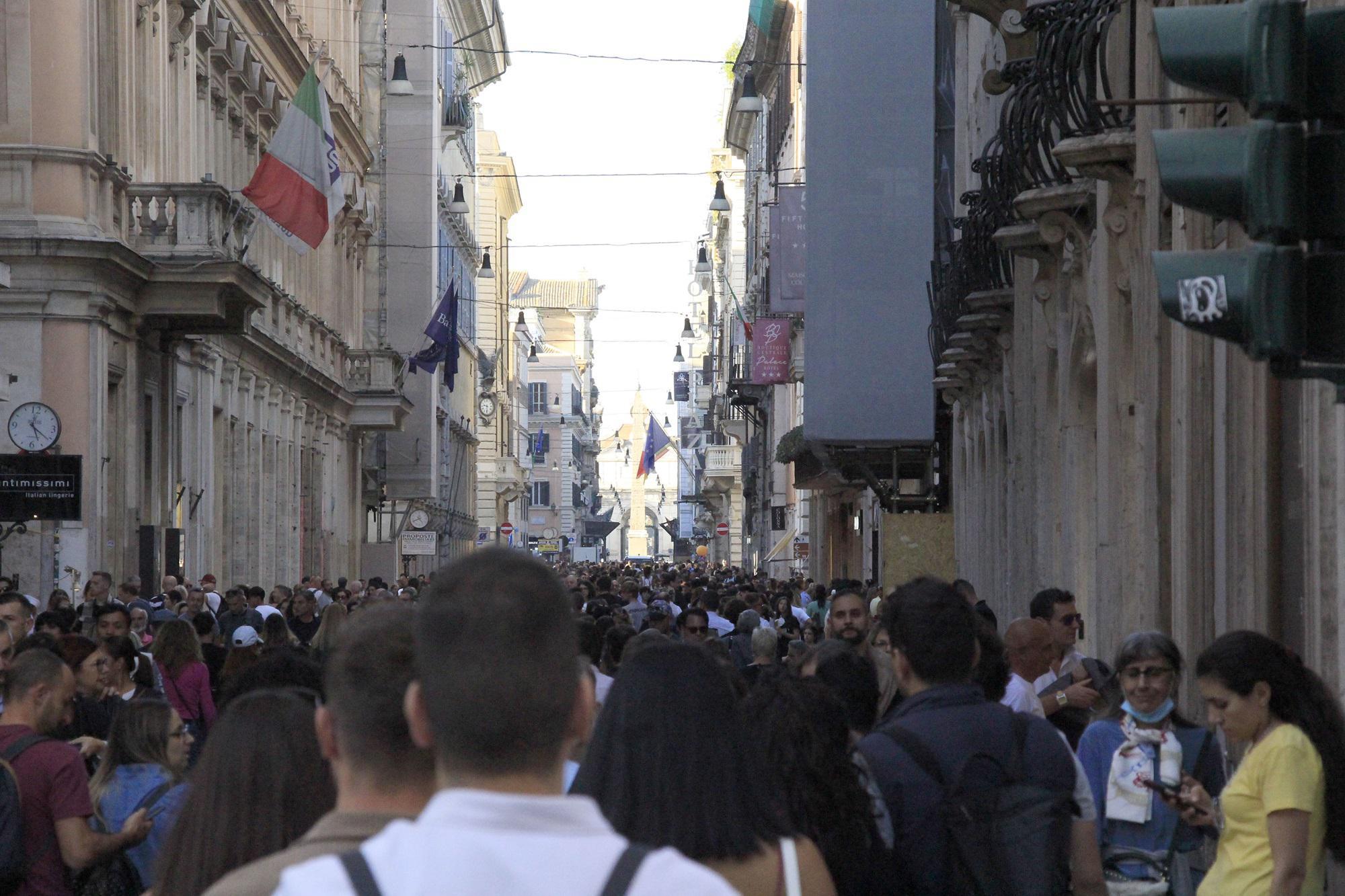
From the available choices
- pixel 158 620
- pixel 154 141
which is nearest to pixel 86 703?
pixel 158 620

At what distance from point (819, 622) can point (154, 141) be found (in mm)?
11035

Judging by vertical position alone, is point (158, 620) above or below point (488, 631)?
below

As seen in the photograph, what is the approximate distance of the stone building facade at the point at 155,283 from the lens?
23562 millimetres

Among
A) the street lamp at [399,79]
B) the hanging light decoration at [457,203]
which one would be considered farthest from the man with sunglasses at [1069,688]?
the hanging light decoration at [457,203]

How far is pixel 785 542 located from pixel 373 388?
593 inches

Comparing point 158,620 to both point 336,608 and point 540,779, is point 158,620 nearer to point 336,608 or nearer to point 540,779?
point 336,608

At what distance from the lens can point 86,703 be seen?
941 cm

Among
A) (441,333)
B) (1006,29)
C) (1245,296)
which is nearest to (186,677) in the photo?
(1245,296)

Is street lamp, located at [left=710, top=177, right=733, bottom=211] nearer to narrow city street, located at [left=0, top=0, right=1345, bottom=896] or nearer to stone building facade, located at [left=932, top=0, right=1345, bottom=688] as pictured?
narrow city street, located at [left=0, top=0, right=1345, bottom=896]

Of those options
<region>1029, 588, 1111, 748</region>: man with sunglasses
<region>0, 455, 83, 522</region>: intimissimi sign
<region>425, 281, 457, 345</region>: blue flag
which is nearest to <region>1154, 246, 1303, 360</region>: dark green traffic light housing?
<region>1029, 588, 1111, 748</region>: man with sunglasses

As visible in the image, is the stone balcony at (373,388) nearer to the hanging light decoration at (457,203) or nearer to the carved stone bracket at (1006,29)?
the hanging light decoration at (457,203)

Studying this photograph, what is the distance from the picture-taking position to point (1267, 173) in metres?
4.58

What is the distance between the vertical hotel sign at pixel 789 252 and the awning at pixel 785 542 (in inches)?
723

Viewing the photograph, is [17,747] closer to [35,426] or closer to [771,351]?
[35,426]
